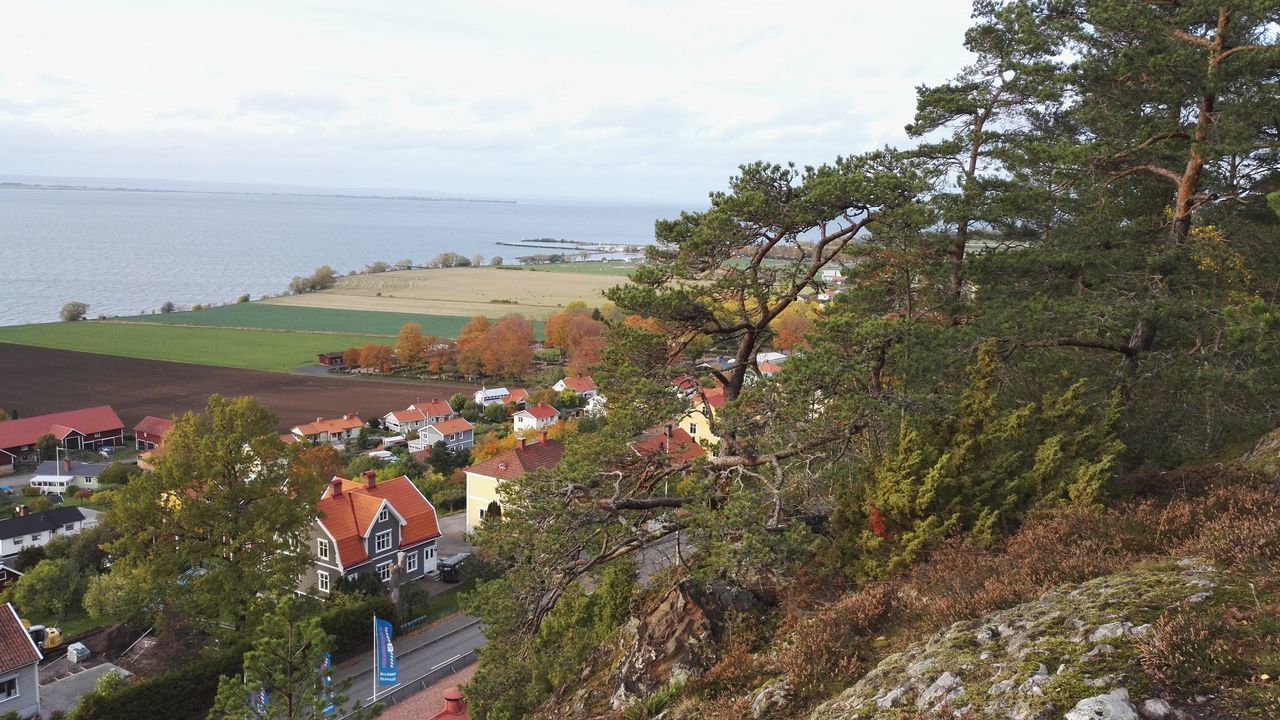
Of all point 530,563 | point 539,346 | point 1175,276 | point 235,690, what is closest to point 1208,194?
point 1175,276

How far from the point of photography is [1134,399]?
11.3 metres

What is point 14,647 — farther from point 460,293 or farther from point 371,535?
point 460,293

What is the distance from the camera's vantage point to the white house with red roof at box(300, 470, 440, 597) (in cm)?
2488

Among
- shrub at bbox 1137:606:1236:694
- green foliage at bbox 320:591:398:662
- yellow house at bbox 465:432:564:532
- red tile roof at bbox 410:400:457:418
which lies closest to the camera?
shrub at bbox 1137:606:1236:694

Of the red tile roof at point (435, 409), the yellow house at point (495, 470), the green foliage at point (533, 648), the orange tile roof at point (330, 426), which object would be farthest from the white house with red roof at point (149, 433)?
the green foliage at point (533, 648)

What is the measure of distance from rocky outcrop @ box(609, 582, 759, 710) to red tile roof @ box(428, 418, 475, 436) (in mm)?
37002

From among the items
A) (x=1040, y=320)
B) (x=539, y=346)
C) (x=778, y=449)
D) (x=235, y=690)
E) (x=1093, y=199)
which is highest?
(x=1093, y=199)

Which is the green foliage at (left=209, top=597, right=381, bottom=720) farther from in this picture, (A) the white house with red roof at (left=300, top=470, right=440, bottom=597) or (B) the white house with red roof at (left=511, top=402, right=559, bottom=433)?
(B) the white house with red roof at (left=511, top=402, right=559, bottom=433)

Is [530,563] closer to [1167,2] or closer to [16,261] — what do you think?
[1167,2]

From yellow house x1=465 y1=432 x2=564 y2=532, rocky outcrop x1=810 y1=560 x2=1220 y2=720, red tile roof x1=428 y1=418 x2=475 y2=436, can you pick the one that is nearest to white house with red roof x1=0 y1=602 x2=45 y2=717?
yellow house x1=465 y1=432 x2=564 y2=532

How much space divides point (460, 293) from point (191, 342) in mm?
42452

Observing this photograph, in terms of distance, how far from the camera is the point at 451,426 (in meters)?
45.9

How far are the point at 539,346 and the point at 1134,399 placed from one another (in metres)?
66.6

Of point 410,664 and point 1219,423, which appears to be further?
point 410,664
